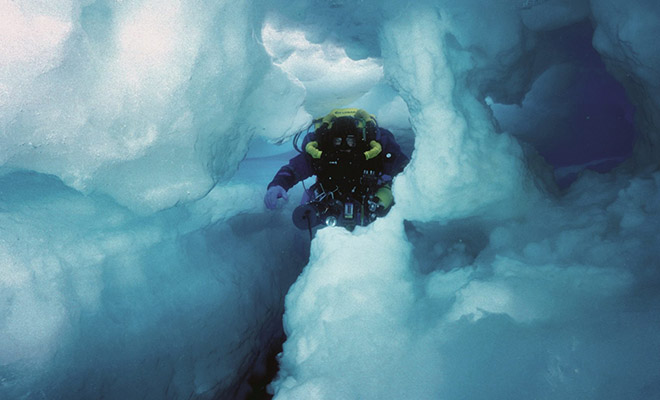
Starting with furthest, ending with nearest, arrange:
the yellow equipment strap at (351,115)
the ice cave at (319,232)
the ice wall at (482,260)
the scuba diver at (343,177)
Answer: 1. the yellow equipment strap at (351,115)
2. the scuba diver at (343,177)
3. the ice cave at (319,232)
4. the ice wall at (482,260)

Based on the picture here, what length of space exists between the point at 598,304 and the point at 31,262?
2.85 m

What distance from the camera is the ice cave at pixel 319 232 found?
4.83ft

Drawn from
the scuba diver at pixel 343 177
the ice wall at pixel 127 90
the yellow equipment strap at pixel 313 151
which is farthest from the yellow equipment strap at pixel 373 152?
the ice wall at pixel 127 90

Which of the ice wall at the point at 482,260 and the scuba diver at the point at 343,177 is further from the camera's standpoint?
the scuba diver at the point at 343,177

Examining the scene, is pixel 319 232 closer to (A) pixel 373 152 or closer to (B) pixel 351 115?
(A) pixel 373 152

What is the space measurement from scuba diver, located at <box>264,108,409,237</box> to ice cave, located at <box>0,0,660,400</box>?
0.43 m

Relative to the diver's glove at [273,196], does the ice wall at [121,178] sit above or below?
above

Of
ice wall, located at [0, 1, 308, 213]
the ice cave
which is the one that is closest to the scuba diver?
the ice cave

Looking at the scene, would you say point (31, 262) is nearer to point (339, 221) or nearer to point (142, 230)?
point (142, 230)

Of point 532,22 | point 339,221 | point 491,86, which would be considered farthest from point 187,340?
point 532,22

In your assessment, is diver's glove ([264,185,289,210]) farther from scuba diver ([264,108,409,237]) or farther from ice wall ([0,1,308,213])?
ice wall ([0,1,308,213])

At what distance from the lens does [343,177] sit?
3451mm

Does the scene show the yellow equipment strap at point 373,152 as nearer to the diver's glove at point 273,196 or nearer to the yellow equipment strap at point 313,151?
the yellow equipment strap at point 313,151

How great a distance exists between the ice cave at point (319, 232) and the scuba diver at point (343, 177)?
43cm
